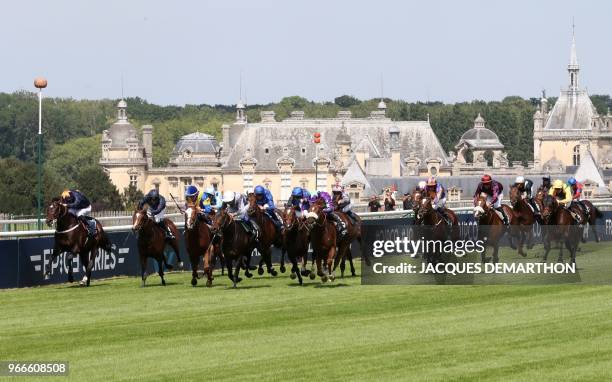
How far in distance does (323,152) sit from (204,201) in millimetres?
136874

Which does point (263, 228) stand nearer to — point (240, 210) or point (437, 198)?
point (240, 210)

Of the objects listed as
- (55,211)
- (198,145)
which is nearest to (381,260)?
(55,211)

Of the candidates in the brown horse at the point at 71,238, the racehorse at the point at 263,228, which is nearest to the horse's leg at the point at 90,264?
the brown horse at the point at 71,238

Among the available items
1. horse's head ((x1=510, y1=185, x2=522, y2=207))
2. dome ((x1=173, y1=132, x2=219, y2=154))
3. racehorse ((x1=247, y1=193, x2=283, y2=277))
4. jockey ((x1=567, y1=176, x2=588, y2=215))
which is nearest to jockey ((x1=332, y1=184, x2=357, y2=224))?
racehorse ((x1=247, y1=193, x2=283, y2=277))

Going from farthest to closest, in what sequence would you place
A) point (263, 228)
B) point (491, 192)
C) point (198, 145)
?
point (198, 145)
point (491, 192)
point (263, 228)

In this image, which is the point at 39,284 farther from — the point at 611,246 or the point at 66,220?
the point at 611,246

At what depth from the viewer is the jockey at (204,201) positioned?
103ft

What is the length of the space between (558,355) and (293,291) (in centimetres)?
996

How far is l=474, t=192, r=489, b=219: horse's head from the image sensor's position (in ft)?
110

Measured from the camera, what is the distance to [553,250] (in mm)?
34656

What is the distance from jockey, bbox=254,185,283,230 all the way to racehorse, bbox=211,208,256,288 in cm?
142

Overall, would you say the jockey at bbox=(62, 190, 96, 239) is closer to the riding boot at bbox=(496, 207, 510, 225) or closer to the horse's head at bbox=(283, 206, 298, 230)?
the horse's head at bbox=(283, 206, 298, 230)

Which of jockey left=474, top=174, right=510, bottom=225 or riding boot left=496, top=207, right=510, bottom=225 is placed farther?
riding boot left=496, top=207, right=510, bottom=225

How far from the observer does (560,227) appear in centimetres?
3356
